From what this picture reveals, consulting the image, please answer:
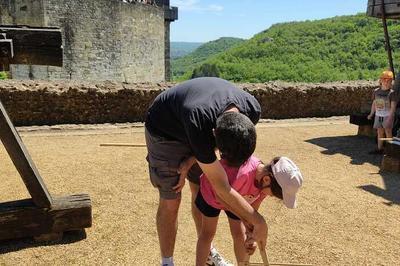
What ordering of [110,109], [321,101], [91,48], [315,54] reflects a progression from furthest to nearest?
[315,54]
[91,48]
[321,101]
[110,109]

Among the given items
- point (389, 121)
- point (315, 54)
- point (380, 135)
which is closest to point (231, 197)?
point (389, 121)

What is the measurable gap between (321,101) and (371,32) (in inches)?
1712

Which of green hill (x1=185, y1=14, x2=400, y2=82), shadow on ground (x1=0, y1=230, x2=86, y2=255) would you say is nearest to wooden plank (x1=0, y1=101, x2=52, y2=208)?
shadow on ground (x1=0, y1=230, x2=86, y2=255)

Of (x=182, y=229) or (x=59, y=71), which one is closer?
(x=182, y=229)

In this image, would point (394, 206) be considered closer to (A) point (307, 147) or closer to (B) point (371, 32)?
(A) point (307, 147)

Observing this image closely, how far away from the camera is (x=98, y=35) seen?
20.2m

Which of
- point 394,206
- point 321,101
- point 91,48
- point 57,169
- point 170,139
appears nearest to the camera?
point 170,139

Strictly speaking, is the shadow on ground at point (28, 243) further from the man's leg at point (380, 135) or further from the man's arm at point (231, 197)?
the man's leg at point (380, 135)

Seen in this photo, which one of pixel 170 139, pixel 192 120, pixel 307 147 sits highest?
pixel 192 120

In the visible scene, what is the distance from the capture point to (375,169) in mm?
6680

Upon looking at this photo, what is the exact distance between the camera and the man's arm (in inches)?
98.3

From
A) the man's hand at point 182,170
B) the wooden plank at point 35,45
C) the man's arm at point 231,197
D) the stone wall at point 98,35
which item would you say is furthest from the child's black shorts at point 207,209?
the stone wall at point 98,35

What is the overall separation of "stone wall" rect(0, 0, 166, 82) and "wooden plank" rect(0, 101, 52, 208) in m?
14.4

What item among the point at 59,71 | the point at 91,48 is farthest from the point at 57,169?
the point at 91,48
